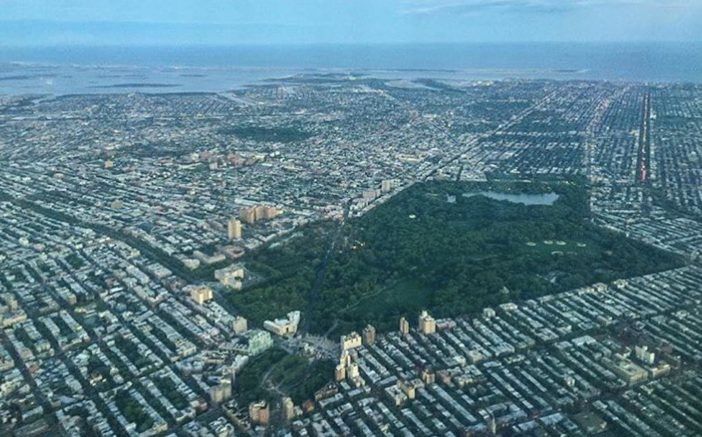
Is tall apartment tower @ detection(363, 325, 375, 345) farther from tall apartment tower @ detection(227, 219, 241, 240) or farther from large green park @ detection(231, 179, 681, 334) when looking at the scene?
tall apartment tower @ detection(227, 219, 241, 240)

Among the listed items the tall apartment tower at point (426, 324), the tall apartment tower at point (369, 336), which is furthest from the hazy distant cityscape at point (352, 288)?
the tall apartment tower at point (426, 324)

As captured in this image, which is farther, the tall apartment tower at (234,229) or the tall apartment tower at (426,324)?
the tall apartment tower at (234,229)

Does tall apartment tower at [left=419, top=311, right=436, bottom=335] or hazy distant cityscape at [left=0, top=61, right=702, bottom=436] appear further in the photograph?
tall apartment tower at [left=419, top=311, right=436, bottom=335]

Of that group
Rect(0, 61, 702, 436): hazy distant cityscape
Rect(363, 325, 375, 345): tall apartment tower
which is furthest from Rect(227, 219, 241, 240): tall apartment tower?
Rect(363, 325, 375, 345): tall apartment tower

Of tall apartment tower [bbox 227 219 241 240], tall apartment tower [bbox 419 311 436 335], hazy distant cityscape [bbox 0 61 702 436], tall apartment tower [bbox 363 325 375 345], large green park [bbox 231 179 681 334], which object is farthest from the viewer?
tall apartment tower [bbox 227 219 241 240]

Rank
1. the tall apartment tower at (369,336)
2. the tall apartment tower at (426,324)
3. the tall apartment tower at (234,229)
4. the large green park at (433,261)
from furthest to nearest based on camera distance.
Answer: the tall apartment tower at (234,229) < the large green park at (433,261) < the tall apartment tower at (426,324) < the tall apartment tower at (369,336)

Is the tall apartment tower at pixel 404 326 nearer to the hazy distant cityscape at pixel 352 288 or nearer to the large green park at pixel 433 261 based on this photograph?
the hazy distant cityscape at pixel 352 288
